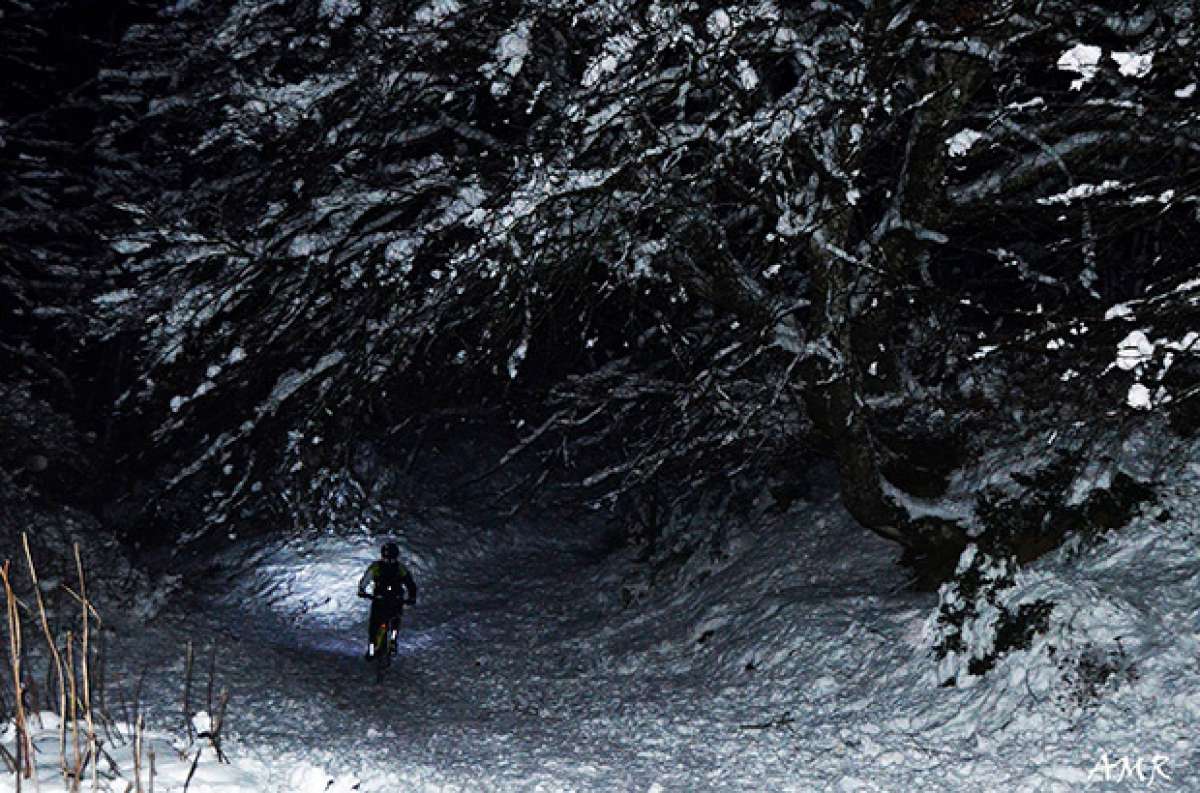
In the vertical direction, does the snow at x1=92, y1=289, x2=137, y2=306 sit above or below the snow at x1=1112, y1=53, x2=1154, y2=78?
above

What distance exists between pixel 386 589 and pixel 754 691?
476cm

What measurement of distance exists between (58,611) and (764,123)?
10542mm

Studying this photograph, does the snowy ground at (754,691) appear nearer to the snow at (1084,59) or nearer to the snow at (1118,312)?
the snow at (1118,312)

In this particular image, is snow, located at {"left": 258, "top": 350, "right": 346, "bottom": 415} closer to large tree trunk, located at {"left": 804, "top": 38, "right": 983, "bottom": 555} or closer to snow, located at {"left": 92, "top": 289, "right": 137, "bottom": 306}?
snow, located at {"left": 92, "top": 289, "right": 137, "bottom": 306}

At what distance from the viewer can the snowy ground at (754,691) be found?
6.57 m

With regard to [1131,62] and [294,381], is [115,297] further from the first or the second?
[1131,62]

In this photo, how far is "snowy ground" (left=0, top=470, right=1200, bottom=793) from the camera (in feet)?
21.6

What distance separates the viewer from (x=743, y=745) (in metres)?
7.71

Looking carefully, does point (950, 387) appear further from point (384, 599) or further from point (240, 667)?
point (240, 667)

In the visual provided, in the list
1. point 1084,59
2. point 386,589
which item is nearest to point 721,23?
point 1084,59

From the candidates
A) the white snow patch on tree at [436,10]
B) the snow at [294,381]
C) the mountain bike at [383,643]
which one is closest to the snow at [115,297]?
the snow at [294,381]

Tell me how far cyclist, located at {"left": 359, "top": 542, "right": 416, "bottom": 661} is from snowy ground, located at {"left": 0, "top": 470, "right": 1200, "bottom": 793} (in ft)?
2.37

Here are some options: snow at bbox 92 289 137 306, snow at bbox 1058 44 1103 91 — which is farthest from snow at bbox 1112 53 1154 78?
snow at bbox 92 289 137 306

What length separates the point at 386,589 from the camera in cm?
1143
